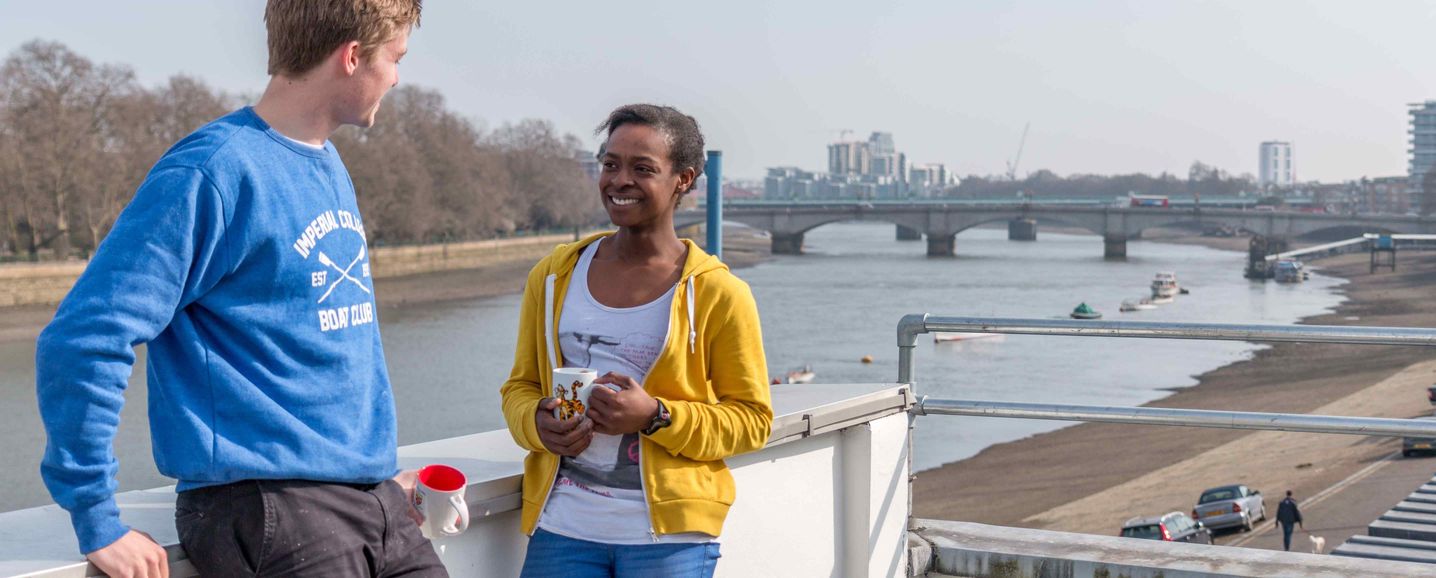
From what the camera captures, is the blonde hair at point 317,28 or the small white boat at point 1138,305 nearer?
the blonde hair at point 317,28

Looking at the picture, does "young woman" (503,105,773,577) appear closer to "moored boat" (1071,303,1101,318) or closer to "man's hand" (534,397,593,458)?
"man's hand" (534,397,593,458)

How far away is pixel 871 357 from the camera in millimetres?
33312

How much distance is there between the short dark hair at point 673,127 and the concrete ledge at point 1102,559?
1.40 meters

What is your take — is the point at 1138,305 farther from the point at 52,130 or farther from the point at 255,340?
the point at 255,340

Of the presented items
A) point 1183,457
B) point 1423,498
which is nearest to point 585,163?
point 1183,457

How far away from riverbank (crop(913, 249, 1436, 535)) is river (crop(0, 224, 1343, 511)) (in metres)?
0.82

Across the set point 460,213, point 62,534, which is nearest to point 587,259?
point 62,534

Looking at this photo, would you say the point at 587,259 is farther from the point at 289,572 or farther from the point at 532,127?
the point at 532,127

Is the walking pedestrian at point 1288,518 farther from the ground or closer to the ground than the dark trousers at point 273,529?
closer to the ground

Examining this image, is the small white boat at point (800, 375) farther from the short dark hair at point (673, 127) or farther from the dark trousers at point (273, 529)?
the dark trousers at point (273, 529)

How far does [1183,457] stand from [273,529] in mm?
21626

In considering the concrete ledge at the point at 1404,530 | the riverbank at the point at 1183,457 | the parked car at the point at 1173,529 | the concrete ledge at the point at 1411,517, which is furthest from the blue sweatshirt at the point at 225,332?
the parked car at the point at 1173,529

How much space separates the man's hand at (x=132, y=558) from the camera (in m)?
1.66

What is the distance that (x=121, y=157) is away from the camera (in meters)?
48.1
